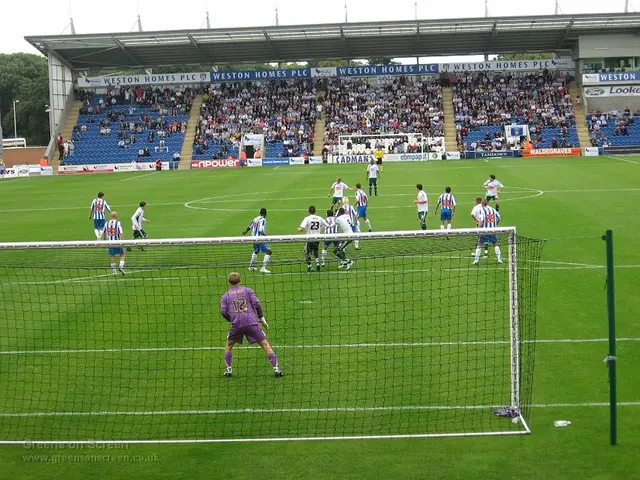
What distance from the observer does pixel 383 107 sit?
3049 inches

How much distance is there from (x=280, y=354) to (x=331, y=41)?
209 feet

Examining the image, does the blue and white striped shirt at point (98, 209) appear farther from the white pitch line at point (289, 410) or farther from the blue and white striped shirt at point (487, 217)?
the white pitch line at point (289, 410)

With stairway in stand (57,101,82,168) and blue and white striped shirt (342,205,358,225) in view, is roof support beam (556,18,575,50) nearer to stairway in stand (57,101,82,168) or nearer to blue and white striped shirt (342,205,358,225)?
stairway in stand (57,101,82,168)

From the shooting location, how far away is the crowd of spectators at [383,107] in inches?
2926

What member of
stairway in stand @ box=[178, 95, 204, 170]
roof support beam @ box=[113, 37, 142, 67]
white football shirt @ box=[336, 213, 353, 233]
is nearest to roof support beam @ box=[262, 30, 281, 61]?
stairway in stand @ box=[178, 95, 204, 170]

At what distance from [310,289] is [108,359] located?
5801 mm

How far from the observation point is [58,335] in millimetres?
15352

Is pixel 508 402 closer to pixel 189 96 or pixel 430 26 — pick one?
pixel 430 26

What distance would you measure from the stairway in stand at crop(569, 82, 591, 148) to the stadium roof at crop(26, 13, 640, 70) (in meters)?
4.23

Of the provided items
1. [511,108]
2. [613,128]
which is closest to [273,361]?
[613,128]

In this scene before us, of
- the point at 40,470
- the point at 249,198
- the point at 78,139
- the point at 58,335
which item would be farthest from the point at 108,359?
the point at 78,139

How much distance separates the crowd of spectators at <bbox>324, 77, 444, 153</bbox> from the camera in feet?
244

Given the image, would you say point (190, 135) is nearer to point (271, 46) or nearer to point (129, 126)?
point (129, 126)

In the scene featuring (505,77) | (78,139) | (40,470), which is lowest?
(40,470)
